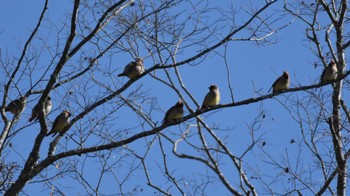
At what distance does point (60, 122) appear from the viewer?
11547mm

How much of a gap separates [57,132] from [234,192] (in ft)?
10.2

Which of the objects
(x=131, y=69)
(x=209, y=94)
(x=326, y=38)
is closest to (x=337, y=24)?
(x=326, y=38)

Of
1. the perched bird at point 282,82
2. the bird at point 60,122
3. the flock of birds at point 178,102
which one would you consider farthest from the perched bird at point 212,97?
the bird at point 60,122

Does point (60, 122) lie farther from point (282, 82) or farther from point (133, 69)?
point (282, 82)

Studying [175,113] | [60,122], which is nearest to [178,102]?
[175,113]

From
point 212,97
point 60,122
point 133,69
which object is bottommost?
point 60,122

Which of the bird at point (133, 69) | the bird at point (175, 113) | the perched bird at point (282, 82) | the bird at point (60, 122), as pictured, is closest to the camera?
the bird at point (60, 122)

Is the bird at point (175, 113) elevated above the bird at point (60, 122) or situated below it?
above

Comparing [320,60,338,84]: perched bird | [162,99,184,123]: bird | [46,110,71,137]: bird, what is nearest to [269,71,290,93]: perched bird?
[320,60,338,84]: perched bird

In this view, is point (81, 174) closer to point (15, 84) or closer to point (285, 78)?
point (15, 84)

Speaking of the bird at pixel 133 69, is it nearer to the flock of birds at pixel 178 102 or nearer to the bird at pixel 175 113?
the flock of birds at pixel 178 102

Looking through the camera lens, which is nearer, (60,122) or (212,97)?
(60,122)

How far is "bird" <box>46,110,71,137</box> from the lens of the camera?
11345 mm

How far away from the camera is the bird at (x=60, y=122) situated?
11.3 m
